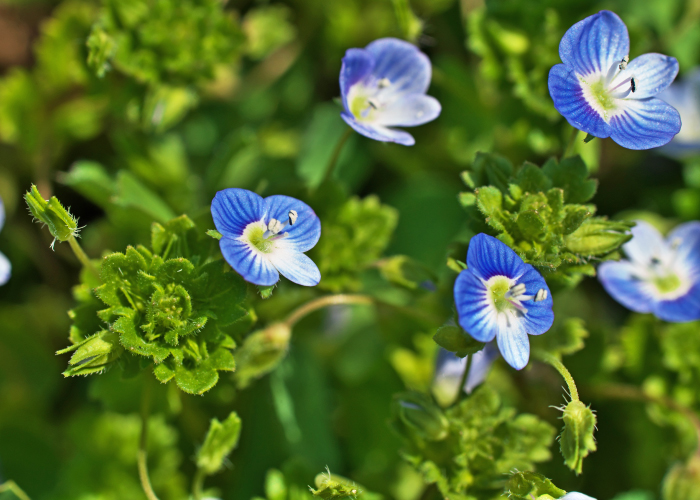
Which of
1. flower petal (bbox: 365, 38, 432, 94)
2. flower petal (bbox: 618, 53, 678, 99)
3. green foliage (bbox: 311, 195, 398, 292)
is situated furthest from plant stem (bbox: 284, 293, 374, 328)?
flower petal (bbox: 618, 53, 678, 99)

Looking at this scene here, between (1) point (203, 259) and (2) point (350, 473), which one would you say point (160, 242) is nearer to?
(1) point (203, 259)

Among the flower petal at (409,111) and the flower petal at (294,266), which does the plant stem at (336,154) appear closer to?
the flower petal at (409,111)

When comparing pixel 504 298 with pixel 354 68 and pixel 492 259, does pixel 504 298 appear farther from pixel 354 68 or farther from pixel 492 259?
pixel 354 68

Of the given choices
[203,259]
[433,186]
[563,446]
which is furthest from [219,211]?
[433,186]

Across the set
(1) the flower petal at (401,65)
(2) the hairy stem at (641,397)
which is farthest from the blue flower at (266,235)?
(2) the hairy stem at (641,397)

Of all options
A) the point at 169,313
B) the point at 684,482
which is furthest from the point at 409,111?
the point at 684,482
